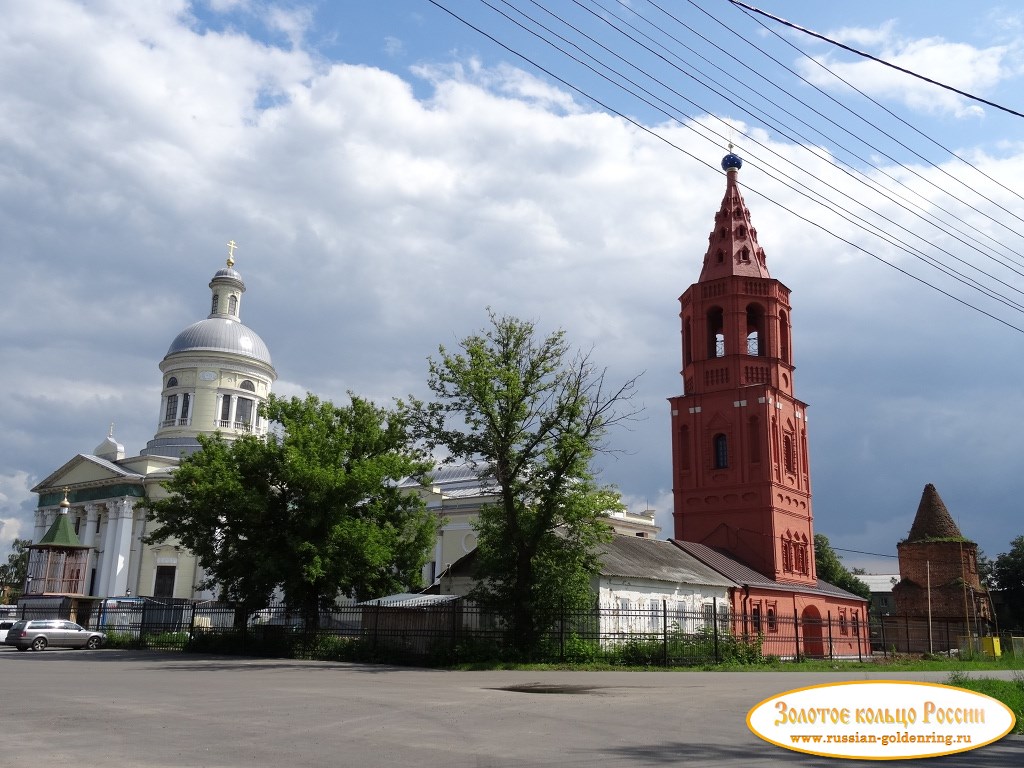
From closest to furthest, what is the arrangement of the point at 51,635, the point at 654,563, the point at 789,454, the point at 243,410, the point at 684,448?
the point at 51,635 → the point at 654,563 → the point at 789,454 → the point at 684,448 → the point at 243,410

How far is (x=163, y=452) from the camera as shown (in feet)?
211

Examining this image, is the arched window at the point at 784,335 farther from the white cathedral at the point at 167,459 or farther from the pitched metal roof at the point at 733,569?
the white cathedral at the point at 167,459

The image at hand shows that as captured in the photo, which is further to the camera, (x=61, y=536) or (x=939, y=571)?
(x=939, y=571)

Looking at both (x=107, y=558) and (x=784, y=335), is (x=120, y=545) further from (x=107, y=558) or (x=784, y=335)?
(x=784, y=335)

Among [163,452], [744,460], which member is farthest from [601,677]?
[163,452]

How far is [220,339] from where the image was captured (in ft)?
215

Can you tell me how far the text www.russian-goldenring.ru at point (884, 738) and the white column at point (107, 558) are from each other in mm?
59866

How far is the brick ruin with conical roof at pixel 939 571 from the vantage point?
53031 mm

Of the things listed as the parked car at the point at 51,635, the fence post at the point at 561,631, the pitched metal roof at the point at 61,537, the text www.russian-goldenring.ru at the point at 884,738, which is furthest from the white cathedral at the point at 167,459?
the text www.russian-goldenring.ru at the point at 884,738

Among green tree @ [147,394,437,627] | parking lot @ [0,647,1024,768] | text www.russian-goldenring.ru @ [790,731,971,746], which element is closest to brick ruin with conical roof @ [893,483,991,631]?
green tree @ [147,394,437,627]

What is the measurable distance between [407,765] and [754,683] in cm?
1328

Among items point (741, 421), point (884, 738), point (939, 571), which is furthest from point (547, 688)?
point (939, 571)

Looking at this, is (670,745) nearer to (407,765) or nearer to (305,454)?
(407,765)

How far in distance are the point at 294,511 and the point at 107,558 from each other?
3908 centimetres
